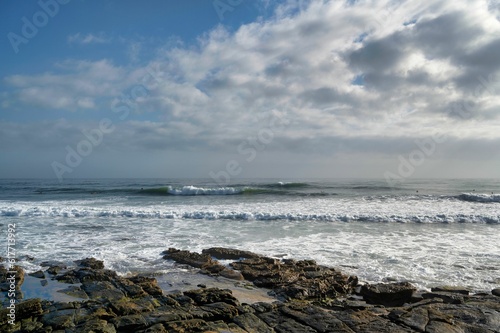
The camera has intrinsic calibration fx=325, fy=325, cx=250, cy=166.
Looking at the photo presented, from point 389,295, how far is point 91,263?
277 inches

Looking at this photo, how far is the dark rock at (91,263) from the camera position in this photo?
26.8 feet

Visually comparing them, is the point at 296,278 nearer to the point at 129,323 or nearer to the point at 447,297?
the point at 447,297

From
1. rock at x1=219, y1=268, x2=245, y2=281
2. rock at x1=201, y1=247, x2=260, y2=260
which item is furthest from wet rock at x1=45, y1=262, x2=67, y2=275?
rock at x1=219, y1=268, x2=245, y2=281

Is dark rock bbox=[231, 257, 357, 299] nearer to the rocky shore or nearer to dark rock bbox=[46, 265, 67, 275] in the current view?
the rocky shore

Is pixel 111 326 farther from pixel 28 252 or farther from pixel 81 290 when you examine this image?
pixel 28 252

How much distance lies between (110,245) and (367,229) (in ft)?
34.2

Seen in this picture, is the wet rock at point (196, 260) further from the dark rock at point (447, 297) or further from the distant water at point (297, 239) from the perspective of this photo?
the dark rock at point (447, 297)

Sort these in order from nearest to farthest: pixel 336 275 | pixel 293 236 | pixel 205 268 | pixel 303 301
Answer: pixel 303 301 → pixel 336 275 → pixel 205 268 → pixel 293 236

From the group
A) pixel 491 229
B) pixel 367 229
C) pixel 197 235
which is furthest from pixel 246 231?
pixel 491 229

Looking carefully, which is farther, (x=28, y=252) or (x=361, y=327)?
(x=28, y=252)

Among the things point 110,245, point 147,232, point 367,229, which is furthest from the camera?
point 367,229

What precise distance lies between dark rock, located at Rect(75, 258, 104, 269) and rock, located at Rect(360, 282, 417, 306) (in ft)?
20.8

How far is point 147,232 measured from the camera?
A: 528 inches

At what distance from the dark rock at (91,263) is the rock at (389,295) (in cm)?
633
